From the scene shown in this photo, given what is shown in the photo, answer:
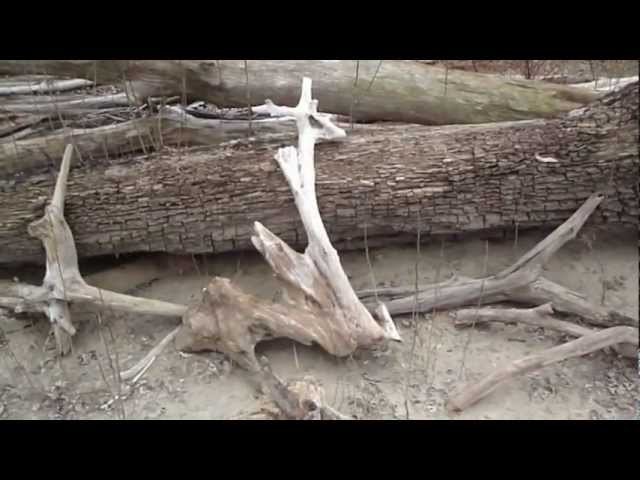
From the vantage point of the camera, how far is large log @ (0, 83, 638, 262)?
367 cm

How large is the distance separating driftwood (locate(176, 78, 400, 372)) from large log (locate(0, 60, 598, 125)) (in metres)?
1.61

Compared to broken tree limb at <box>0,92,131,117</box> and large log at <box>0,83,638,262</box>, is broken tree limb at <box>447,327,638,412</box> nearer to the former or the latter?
large log at <box>0,83,638,262</box>

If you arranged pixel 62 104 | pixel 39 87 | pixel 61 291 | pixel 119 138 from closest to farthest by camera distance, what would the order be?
pixel 61 291, pixel 119 138, pixel 62 104, pixel 39 87

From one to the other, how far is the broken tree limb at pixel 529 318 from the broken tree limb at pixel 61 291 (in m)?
1.77

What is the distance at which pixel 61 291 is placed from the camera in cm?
377

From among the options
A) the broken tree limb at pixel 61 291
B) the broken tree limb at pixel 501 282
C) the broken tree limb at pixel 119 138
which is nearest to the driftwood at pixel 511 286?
the broken tree limb at pixel 501 282

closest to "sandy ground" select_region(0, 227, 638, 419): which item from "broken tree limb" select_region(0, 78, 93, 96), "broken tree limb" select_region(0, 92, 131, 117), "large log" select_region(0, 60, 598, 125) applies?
"large log" select_region(0, 60, 598, 125)

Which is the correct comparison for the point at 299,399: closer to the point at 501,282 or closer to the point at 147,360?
the point at 147,360

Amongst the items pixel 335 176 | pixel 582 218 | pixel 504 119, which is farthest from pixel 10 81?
pixel 582 218

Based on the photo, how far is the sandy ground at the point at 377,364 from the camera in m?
3.08

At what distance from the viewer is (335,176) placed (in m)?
3.90

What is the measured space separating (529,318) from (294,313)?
4.47 feet

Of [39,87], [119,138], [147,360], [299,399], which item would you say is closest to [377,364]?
[299,399]

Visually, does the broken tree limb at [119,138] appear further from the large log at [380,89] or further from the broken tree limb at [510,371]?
the broken tree limb at [510,371]
